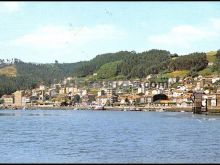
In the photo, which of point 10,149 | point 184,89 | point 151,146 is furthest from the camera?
point 184,89

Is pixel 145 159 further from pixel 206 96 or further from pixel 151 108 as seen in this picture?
pixel 151 108

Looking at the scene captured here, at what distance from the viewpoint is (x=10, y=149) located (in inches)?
1455

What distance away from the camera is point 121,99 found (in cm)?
18975

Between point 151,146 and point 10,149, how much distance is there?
9.50m

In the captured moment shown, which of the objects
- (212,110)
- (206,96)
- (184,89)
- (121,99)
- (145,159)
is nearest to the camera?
(145,159)

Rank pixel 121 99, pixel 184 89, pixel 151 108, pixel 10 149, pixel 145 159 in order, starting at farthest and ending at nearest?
pixel 121 99 < pixel 184 89 < pixel 151 108 < pixel 10 149 < pixel 145 159

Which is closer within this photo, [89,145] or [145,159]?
[145,159]

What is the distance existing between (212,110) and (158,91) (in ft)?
220

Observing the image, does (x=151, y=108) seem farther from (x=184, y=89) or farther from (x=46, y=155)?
(x=46, y=155)

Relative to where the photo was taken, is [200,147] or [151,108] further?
[151,108]

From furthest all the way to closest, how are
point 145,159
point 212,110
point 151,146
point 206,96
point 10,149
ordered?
1. point 206,96
2. point 212,110
3. point 151,146
4. point 10,149
5. point 145,159

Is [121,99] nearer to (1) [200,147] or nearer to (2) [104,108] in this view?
(2) [104,108]

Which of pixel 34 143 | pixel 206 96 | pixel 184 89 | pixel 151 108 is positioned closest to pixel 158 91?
pixel 184 89

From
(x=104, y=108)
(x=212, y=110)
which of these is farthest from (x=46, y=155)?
(x=104, y=108)
